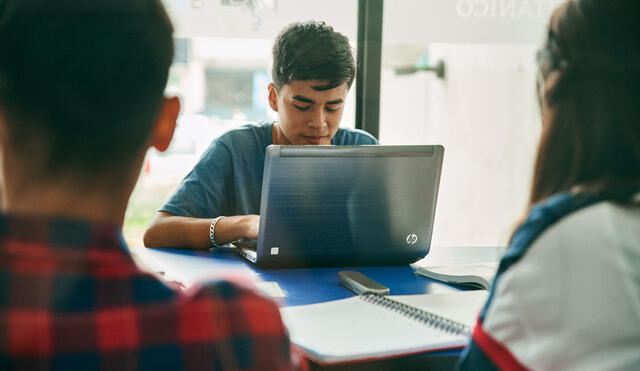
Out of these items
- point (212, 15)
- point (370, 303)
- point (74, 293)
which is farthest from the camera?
point (212, 15)

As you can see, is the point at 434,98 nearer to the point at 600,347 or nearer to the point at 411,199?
the point at 411,199

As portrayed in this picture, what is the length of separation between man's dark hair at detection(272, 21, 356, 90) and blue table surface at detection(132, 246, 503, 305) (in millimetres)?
552

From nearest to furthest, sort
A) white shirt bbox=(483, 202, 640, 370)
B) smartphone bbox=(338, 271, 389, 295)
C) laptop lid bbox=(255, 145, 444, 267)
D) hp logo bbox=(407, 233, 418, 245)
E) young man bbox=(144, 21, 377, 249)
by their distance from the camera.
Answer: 1. white shirt bbox=(483, 202, 640, 370)
2. smartphone bbox=(338, 271, 389, 295)
3. laptop lid bbox=(255, 145, 444, 267)
4. hp logo bbox=(407, 233, 418, 245)
5. young man bbox=(144, 21, 377, 249)

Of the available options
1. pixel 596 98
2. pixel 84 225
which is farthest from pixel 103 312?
pixel 596 98

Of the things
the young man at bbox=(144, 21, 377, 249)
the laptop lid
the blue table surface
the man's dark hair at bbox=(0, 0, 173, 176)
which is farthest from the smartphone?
the man's dark hair at bbox=(0, 0, 173, 176)

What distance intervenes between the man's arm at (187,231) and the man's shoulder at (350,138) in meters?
0.63

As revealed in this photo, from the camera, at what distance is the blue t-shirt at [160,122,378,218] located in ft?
6.47

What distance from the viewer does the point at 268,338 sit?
0.64m

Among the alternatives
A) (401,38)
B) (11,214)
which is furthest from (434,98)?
(11,214)

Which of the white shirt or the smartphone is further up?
the white shirt

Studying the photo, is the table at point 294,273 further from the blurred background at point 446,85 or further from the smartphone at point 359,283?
the blurred background at point 446,85

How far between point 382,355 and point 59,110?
587mm

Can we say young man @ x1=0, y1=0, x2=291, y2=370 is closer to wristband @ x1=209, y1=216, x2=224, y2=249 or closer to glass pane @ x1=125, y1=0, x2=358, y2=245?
glass pane @ x1=125, y1=0, x2=358, y2=245

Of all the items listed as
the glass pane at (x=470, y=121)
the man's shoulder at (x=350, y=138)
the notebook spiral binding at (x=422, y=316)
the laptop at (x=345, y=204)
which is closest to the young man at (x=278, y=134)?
the man's shoulder at (x=350, y=138)
